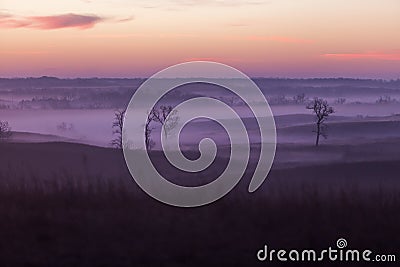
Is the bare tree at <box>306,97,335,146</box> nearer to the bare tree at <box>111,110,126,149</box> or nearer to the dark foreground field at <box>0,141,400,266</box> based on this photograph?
the dark foreground field at <box>0,141,400,266</box>

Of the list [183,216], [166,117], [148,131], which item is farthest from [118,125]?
[183,216]

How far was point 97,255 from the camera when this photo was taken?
7922mm

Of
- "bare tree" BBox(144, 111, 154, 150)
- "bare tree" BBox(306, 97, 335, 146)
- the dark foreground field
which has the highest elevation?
"bare tree" BBox(306, 97, 335, 146)

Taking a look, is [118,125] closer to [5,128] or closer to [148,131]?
[148,131]

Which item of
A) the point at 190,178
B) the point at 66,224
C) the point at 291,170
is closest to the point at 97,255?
the point at 66,224

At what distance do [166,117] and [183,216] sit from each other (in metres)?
0.90

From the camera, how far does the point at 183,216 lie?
812 centimetres

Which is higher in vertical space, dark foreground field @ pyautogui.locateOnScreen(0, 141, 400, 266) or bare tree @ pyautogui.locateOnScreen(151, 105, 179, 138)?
bare tree @ pyautogui.locateOnScreen(151, 105, 179, 138)

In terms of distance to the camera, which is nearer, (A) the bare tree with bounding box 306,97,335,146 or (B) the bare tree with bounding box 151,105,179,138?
(B) the bare tree with bounding box 151,105,179,138

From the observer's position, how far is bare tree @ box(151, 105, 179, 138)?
7.86 meters

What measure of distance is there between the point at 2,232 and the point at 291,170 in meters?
2.57

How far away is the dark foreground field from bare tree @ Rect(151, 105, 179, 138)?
1.64 feet

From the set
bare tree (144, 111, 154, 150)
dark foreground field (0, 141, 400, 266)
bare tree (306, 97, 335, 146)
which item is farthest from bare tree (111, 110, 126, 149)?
bare tree (306, 97, 335, 146)

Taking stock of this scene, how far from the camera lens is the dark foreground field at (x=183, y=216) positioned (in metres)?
7.93
